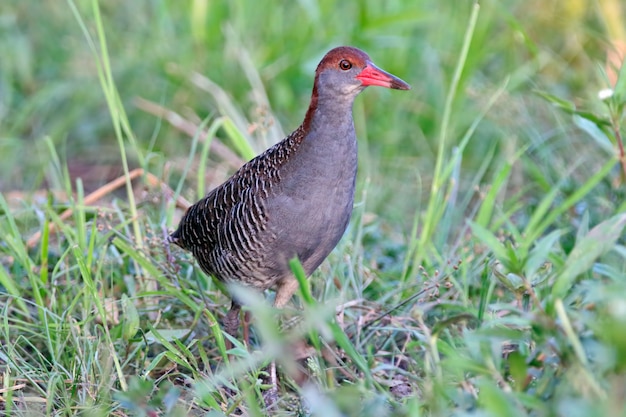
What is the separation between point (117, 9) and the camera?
638 centimetres

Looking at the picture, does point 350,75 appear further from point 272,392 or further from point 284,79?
point 284,79

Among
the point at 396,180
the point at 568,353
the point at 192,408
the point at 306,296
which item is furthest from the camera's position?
the point at 396,180

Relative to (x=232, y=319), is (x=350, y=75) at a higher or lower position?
higher

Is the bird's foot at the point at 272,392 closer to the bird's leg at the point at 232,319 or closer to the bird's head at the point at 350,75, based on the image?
the bird's leg at the point at 232,319

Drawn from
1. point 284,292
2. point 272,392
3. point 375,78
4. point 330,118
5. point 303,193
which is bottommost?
point 272,392

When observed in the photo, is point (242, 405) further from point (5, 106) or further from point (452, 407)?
point (5, 106)

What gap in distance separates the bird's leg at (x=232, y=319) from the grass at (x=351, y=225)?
3.7 inches

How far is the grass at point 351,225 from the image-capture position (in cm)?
240

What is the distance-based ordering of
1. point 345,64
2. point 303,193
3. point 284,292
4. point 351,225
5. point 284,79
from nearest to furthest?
point 303,193 < point 345,64 < point 284,292 < point 351,225 < point 284,79

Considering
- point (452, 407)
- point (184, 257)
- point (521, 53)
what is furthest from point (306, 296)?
point (521, 53)

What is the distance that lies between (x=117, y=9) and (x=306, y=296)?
433 cm

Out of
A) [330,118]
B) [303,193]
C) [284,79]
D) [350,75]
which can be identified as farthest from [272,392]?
[284,79]

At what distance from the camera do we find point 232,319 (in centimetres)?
352

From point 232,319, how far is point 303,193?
660 millimetres
